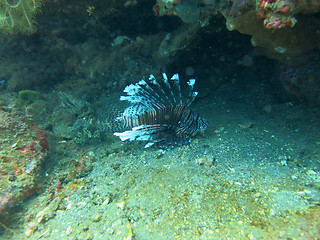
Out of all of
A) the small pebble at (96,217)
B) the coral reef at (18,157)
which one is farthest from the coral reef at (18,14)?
the small pebble at (96,217)

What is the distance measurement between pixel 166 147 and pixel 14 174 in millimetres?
2657

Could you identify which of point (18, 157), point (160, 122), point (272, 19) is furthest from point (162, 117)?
point (18, 157)

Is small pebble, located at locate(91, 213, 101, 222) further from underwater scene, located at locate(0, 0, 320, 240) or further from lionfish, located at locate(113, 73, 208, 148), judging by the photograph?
lionfish, located at locate(113, 73, 208, 148)

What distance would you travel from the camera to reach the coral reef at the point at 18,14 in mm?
4262

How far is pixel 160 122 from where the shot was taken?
403 centimetres

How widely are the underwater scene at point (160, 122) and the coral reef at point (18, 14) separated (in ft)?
0.08

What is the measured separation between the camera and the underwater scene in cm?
226

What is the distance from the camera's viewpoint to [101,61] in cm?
565

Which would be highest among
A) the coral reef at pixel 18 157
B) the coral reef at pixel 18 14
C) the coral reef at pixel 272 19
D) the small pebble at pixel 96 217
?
the coral reef at pixel 18 14

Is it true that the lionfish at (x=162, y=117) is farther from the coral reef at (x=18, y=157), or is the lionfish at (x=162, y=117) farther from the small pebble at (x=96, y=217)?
the coral reef at (x=18, y=157)

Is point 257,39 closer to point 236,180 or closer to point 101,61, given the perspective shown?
point 236,180

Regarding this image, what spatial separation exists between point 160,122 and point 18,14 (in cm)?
432

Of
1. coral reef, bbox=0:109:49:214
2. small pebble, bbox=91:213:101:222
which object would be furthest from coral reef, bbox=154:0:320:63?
coral reef, bbox=0:109:49:214

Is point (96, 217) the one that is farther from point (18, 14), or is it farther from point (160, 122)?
point (18, 14)
